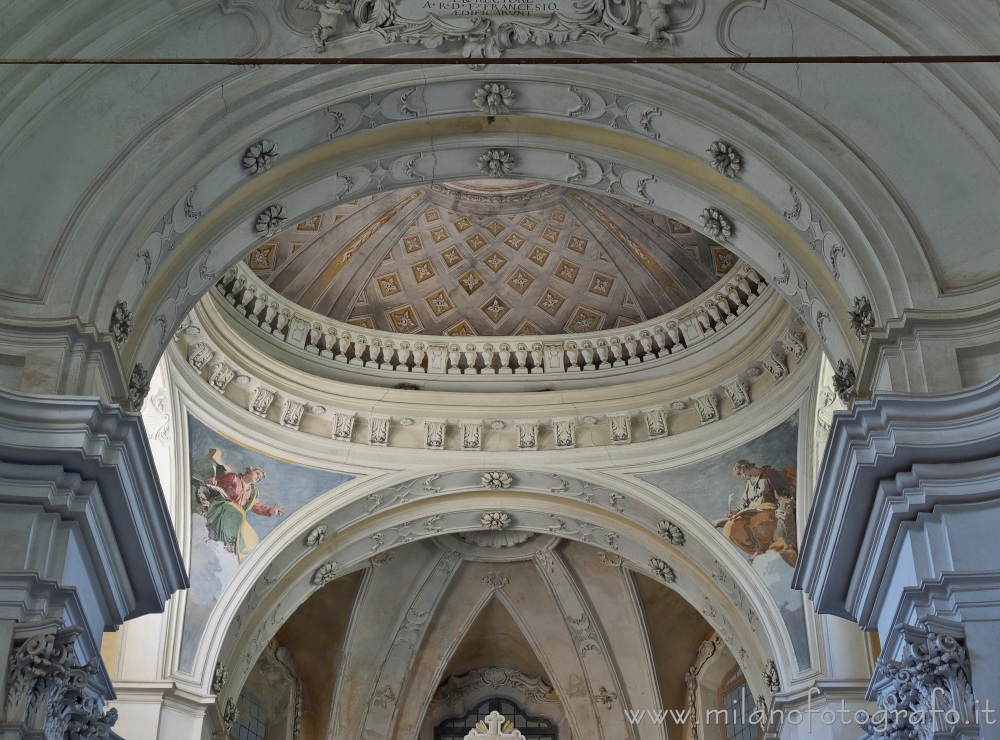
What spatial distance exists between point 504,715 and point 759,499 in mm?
6558

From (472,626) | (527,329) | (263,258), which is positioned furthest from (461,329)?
(472,626)

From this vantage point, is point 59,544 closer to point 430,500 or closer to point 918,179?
point 918,179

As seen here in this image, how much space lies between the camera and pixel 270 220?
34.2 feet

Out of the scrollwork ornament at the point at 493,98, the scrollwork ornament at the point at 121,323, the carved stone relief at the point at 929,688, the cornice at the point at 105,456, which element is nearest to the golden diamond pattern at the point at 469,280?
the scrollwork ornament at the point at 493,98

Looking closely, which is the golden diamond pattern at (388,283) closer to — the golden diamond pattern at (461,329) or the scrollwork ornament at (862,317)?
the golden diamond pattern at (461,329)

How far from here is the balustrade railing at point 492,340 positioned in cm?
1475

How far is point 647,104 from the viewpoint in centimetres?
973

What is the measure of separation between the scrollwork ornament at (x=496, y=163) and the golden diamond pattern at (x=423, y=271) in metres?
5.85

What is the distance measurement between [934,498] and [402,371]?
29.1ft

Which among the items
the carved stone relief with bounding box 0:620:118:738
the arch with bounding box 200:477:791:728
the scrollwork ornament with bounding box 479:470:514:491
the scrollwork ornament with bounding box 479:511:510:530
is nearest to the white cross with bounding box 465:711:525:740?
the scrollwork ornament with bounding box 479:511:510:530

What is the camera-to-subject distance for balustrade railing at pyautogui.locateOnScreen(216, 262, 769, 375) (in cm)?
1475

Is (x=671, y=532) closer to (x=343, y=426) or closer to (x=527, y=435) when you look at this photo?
(x=527, y=435)

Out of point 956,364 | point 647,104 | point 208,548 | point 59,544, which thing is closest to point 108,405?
point 59,544

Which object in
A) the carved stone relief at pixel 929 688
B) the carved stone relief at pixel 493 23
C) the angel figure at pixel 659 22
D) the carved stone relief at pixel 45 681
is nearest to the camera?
the carved stone relief at pixel 929 688
